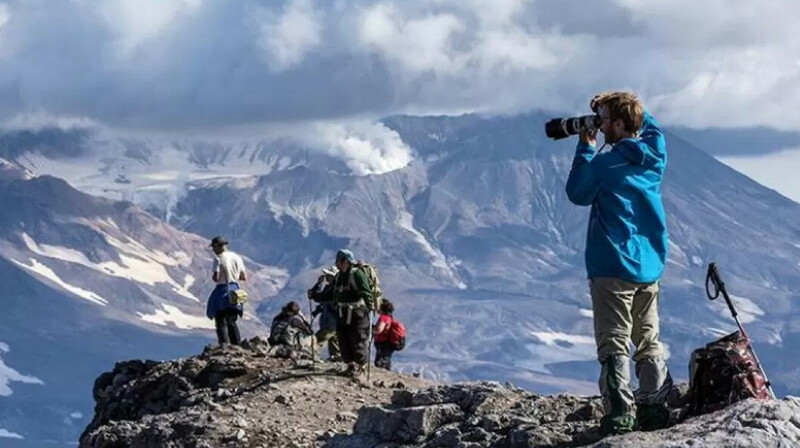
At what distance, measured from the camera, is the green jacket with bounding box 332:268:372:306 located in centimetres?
2155

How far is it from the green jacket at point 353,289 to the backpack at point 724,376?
9.29 m

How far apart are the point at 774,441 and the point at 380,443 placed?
4.19 m

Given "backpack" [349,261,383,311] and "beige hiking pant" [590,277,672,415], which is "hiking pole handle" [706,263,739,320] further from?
"backpack" [349,261,383,311]

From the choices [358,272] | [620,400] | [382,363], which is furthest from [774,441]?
[382,363]

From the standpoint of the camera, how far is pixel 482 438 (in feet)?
44.1

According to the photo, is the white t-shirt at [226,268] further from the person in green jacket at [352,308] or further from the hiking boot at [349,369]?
the hiking boot at [349,369]

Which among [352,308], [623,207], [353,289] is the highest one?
[353,289]

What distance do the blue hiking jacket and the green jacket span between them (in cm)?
930

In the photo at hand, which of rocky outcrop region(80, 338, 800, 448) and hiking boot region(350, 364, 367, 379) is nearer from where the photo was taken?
rocky outcrop region(80, 338, 800, 448)

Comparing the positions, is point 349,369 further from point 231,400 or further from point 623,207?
point 623,207

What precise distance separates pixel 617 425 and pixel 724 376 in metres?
0.75

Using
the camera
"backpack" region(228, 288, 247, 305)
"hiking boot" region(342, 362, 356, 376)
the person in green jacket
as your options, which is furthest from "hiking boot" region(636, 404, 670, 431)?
"backpack" region(228, 288, 247, 305)

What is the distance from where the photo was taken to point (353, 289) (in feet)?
70.7

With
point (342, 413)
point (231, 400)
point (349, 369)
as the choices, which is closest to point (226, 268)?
point (349, 369)
